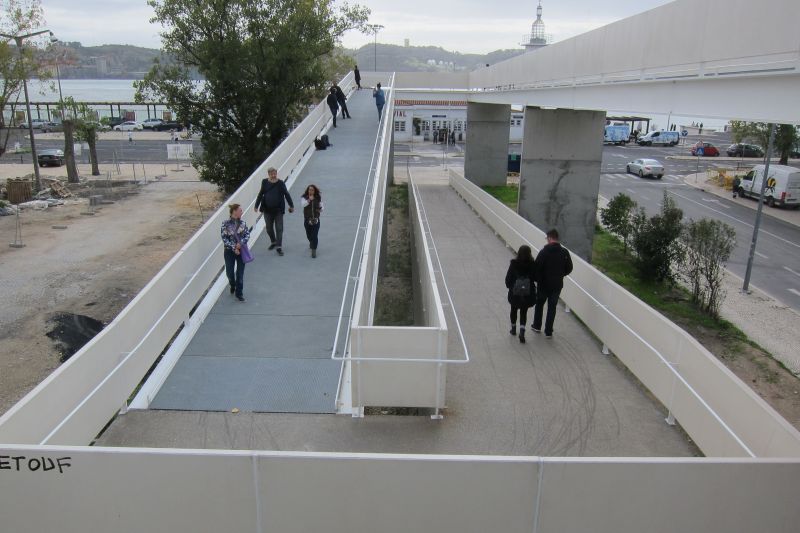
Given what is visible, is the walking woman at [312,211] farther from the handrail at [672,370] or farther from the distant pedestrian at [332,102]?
the distant pedestrian at [332,102]

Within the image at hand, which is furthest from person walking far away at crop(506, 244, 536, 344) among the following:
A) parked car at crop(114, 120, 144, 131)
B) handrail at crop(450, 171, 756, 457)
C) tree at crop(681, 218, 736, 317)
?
parked car at crop(114, 120, 144, 131)

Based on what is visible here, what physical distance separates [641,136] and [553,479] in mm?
74706

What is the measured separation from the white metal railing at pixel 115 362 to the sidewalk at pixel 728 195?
32.2 metres

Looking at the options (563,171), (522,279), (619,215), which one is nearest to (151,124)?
(563,171)

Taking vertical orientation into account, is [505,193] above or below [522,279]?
below

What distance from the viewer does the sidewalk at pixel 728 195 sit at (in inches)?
1303

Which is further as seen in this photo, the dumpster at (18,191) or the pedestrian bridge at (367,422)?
the dumpster at (18,191)

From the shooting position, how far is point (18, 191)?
3122 cm

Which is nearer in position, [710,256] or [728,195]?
[710,256]

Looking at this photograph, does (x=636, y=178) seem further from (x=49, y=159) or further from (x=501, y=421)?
(x=501, y=421)

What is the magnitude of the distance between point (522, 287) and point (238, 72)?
21298 mm

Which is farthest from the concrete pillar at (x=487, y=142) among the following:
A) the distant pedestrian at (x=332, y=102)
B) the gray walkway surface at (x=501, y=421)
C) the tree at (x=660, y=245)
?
the gray walkway surface at (x=501, y=421)

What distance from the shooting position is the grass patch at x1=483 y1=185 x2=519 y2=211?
1315 inches

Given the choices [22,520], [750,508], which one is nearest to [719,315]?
[750,508]
